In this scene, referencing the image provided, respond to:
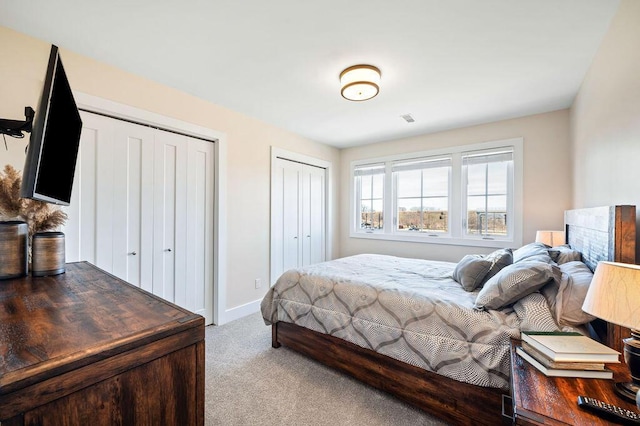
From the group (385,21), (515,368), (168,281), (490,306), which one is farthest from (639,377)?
(168,281)

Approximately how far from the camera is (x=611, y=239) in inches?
54.3

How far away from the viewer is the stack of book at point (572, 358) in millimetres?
1081

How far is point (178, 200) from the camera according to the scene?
9.37 feet

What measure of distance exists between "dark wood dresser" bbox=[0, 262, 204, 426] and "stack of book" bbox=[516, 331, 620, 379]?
134cm

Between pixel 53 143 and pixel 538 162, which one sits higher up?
pixel 538 162

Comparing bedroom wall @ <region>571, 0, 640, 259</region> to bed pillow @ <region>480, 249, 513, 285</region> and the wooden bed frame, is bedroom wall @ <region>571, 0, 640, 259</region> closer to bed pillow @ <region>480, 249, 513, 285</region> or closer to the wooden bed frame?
the wooden bed frame

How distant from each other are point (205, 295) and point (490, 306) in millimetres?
2760

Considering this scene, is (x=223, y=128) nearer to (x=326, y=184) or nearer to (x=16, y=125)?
(x=16, y=125)

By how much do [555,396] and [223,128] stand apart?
11.0 feet

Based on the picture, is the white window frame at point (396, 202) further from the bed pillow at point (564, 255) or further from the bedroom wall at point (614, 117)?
the bed pillow at point (564, 255)

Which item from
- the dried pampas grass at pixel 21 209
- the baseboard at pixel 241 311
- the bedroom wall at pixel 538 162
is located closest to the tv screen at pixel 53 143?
the dried pampas grass at pixel 21 209

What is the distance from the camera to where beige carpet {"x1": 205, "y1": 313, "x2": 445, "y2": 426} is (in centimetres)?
173

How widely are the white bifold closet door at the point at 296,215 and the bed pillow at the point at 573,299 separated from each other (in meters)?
3.01

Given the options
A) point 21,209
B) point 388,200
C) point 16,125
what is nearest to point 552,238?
point 388,200
